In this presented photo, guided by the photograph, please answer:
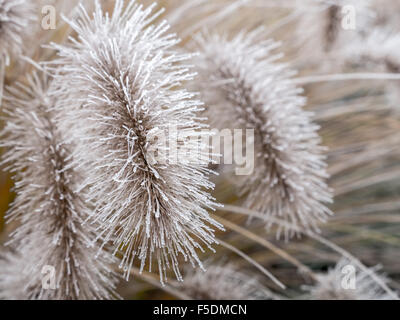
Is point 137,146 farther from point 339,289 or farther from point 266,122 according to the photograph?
point 339,289

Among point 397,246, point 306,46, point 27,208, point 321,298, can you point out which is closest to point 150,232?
point 27,208

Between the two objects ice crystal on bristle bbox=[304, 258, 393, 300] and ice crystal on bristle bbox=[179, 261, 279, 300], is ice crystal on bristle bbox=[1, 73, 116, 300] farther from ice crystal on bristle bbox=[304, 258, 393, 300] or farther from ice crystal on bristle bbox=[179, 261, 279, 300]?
ice crystal on bristle bbox=[304, 258, 393, 300]

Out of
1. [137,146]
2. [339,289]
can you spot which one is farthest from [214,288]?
[137,146]

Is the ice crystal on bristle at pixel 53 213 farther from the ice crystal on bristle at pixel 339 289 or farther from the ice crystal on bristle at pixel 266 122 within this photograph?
the ice crystal on bristle at pixel 339 289

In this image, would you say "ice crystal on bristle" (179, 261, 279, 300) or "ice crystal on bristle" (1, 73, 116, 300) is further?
"ice crystal on bristle" (179, 261, 279, 300)

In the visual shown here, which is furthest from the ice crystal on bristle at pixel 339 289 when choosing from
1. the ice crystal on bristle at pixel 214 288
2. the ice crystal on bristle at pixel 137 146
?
the ice crystal on bristle at pixel 137 146

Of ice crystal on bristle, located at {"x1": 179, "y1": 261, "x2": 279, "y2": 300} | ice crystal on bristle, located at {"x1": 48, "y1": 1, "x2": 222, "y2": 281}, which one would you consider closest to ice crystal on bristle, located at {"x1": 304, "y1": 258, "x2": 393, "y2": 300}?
ice crystal on bristle, located at {"x1": 179, "y1": 261, "x2": 279, "y2": 300}

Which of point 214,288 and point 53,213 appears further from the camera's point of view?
point 214,288
